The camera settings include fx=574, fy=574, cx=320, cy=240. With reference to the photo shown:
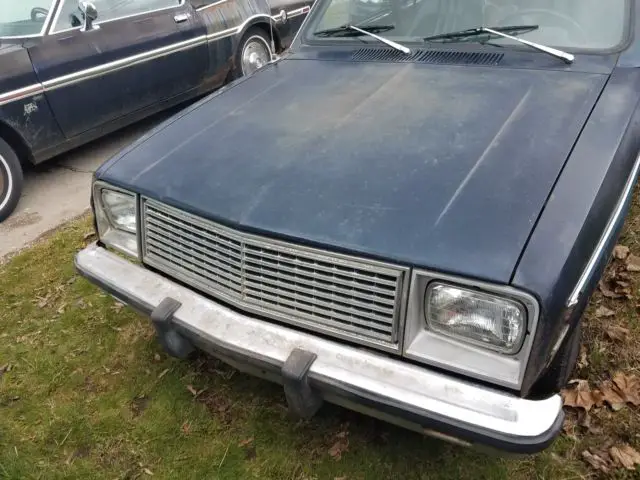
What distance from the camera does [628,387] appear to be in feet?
8.27

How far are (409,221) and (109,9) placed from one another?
423 cm

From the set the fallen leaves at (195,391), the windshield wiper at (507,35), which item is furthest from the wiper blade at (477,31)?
the fallen leaves at (195,391)

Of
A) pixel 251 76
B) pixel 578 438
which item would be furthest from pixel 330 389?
pixel 251 76

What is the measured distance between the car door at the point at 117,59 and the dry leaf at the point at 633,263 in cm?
408

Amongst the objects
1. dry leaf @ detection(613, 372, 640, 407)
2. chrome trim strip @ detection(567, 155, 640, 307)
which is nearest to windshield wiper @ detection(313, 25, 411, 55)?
chrome trim strip @ detection(567, 155, 640, 307)

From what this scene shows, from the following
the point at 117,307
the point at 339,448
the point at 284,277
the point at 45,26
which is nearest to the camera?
the point at 284,277

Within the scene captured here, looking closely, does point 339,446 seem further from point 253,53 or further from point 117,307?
point 253,53

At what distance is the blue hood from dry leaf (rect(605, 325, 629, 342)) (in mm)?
1180

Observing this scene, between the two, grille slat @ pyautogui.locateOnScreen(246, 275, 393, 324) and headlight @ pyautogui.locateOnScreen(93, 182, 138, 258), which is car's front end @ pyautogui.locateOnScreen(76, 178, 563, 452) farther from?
headlight @ pyautogui.locateOnScreen(93, 182, 138, 258)

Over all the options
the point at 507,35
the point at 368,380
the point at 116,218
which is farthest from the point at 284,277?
the point at 507,35

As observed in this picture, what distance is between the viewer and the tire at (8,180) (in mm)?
4293

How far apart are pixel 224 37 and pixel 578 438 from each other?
16.2 feet

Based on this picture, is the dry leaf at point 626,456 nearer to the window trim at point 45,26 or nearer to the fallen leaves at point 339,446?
the fallen leaves at point 339,446

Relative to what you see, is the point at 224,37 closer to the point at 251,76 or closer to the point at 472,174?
the point at 251,76
